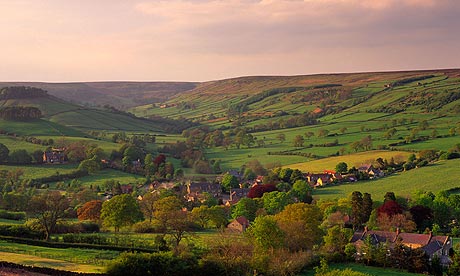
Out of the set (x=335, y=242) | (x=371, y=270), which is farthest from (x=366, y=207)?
(x=371, y=270)

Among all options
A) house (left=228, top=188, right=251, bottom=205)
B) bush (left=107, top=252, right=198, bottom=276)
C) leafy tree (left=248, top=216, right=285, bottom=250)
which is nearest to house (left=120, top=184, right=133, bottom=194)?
house (left=228, top=188, right=251, bottom=205)

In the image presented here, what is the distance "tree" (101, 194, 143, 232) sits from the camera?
61156mm

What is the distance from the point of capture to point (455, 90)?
18938 centimetres

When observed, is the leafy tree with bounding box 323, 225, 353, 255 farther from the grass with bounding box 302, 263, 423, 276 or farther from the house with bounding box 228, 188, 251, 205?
the house with bounding box 228, 188, 251, 205

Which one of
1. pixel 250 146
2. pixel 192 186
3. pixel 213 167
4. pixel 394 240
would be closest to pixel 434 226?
pixel 394 240

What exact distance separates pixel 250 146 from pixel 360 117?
152 feet

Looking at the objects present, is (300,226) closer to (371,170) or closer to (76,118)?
(371,170)

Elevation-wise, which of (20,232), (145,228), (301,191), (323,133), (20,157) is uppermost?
(323,133)

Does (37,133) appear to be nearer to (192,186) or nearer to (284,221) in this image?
(192,186)

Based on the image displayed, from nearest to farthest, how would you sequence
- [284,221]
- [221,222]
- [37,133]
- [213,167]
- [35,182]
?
[284,221]
[221,222]
[35,182]
[213,167]
[37,133]

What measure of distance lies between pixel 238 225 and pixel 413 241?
70.8ft

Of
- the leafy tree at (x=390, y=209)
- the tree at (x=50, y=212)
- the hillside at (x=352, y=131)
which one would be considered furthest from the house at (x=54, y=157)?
the leafy tree at (x=390, y=209)

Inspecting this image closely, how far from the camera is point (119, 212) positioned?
61.2 m

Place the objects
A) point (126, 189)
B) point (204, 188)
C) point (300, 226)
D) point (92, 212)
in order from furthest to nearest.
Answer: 1. point (204, 188)
2. point (126, 189)
3. point (92, 212)
4. point (300, 226)
